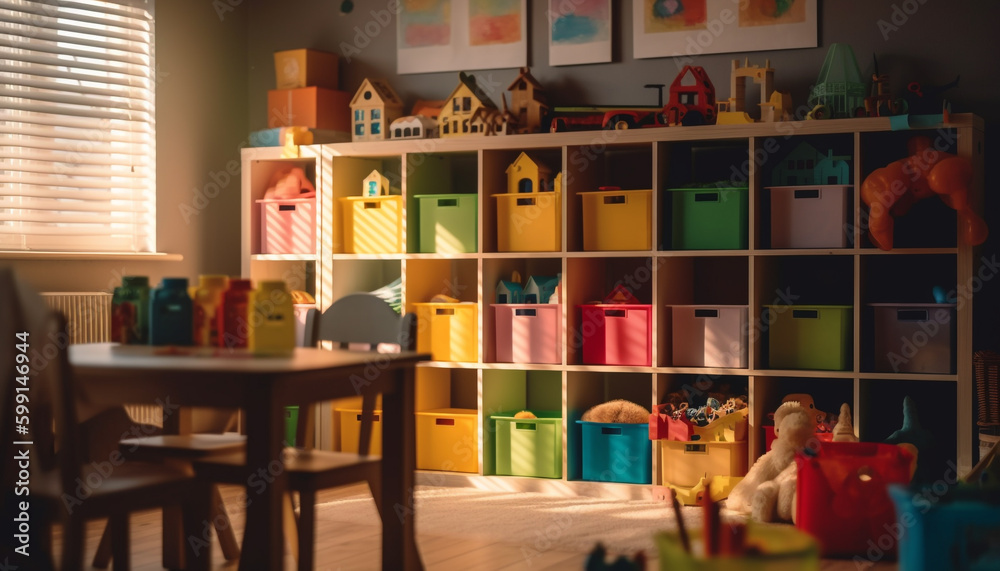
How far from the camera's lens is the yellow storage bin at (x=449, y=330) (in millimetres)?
4035

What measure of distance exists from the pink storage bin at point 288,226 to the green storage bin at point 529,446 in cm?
107

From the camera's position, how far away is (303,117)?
443 cm

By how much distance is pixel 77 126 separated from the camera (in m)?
4.00

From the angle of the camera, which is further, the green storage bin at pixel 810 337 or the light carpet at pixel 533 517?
the green storage bin at pixel 810 337

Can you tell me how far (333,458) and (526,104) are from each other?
77.8 inches

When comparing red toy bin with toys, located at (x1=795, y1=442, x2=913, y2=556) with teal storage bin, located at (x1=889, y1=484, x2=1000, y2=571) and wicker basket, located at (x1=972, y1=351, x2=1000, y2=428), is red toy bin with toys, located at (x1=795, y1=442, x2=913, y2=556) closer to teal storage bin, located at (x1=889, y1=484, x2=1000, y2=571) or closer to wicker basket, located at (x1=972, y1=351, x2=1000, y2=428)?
wicker basket, located at (x1=972, y1=351, x2=1000, y2=428)

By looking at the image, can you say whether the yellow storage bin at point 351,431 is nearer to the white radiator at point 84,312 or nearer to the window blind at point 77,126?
the white radiator at point 84,312

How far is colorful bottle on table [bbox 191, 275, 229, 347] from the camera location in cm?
242

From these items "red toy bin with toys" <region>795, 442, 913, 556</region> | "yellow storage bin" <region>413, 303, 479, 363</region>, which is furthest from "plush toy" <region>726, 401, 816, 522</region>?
"yellow storage bin" <region>413, 303, 479, 363</region>

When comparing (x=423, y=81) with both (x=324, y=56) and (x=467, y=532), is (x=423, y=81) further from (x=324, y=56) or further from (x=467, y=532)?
(x=467, y=532)

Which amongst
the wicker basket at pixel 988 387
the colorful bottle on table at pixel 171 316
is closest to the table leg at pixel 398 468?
the colorful bottle on table at pixel 171 316

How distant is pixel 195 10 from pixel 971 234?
3184mm

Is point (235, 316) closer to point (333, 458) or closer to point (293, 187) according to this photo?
point (333, 458)

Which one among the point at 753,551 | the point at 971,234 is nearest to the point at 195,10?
the point at 971,234
